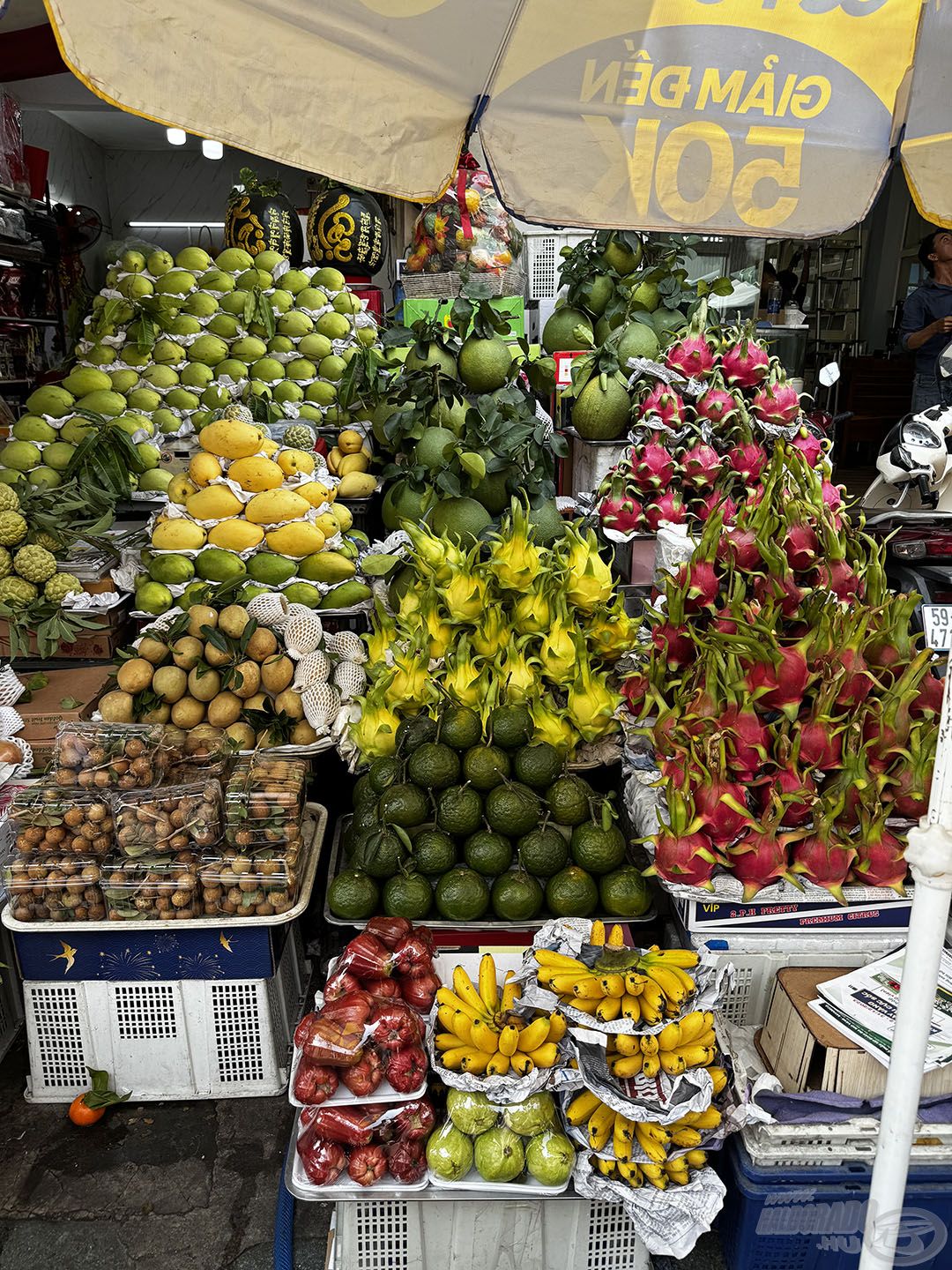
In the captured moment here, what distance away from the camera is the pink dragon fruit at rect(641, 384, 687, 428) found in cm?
329

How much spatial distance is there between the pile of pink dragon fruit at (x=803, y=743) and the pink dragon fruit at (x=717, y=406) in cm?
122

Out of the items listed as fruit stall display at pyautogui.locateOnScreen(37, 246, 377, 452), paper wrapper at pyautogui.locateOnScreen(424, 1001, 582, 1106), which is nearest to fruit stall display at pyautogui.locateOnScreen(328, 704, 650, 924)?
paper wrapper at pyautogui.locateOnScreen(424, 1001, 582, 1106)

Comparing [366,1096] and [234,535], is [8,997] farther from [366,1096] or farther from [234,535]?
[234,535]

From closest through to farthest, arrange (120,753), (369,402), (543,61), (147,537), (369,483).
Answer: (543,61)
(120,753)
(147,537)
(369,483)
(369,402)

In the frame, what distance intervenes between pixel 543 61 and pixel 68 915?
87.6 inches

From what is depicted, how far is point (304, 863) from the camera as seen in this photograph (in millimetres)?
2609

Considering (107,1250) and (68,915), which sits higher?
(68,915)

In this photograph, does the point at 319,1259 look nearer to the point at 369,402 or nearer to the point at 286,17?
the point at 286,17

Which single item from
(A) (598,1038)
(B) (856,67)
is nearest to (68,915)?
(A) (598,1038)

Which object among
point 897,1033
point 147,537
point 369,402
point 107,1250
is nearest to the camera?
point 897,1033

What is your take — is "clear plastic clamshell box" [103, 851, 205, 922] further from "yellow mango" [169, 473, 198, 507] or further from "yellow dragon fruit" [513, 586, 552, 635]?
"yellow mango" [169, 473, 198, 507]

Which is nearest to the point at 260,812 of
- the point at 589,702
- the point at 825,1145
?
the point at 589,702

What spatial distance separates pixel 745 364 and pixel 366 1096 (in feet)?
9.30

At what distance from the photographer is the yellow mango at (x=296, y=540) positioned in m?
3.62
